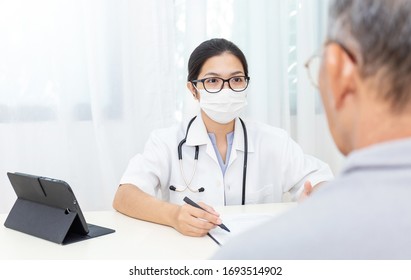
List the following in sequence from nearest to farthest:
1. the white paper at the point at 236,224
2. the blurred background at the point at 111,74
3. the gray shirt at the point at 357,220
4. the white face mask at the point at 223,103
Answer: the gray shirt at the point at 357,220
the white paper at the point at 236,224
the white face mask at the point at 223,103
the blurred background at the point at 111,74

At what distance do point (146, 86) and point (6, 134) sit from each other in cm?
69

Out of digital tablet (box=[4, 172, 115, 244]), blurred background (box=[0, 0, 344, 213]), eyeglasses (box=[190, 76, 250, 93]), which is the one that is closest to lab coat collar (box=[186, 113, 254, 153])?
eyeglasses (box=[190, 76, 250, 93])

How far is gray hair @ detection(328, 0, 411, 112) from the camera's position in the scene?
48cm

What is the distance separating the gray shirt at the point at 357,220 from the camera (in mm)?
464

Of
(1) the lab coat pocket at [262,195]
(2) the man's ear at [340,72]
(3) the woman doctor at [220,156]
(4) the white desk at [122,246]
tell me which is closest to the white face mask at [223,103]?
(3) the woman doctor at [220,156]

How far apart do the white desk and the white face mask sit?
1.79 feet

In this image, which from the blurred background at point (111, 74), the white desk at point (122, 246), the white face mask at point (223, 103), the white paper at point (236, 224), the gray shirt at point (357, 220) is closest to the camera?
the gray shirt at point (357, 220)

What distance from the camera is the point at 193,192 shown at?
171 cm

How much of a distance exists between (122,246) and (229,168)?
0.65m

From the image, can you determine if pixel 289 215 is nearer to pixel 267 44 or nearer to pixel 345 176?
pixel 345 176

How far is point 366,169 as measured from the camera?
488 mm

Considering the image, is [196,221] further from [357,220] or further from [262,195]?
[357,220]

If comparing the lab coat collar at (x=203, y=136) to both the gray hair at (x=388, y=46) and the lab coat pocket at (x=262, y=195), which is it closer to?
the lab coat pocket at (x=262, y=195)

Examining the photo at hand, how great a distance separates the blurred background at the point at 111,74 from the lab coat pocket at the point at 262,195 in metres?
0.50
